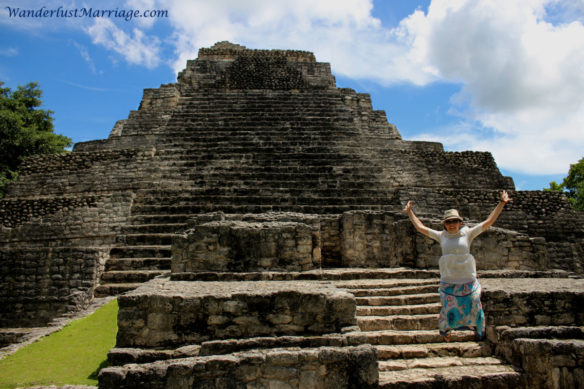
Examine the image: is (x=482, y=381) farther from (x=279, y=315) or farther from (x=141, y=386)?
(x=141, y=386)

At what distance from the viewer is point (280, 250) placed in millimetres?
5906

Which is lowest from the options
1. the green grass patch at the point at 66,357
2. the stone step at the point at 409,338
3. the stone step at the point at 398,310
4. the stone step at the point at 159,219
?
the green grass patch at the point at 66,357

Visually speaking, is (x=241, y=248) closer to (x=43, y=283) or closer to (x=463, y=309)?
(x=463, y=309)

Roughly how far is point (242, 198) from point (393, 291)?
6.22 metres

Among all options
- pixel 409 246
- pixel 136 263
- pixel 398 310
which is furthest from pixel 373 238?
pixel 136 263

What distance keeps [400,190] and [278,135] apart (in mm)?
5236

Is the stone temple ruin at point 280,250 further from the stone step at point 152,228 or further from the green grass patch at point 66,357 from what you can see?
the green grass patch at point 66,357

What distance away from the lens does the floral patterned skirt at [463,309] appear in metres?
3.43

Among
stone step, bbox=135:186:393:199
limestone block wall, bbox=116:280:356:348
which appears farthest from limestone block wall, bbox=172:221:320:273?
stone step, bbox=135:186:393:199

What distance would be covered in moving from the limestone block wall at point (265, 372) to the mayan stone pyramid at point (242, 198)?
2689 millimetres

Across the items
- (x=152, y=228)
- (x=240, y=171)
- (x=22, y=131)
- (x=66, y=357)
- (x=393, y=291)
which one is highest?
(x=22, y=131)

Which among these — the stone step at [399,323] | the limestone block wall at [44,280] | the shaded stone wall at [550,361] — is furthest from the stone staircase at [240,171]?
the shaded stone wall at [550,361]

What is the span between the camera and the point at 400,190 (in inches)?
438

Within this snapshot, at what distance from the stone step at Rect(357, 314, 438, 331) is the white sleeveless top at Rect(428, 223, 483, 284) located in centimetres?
116
